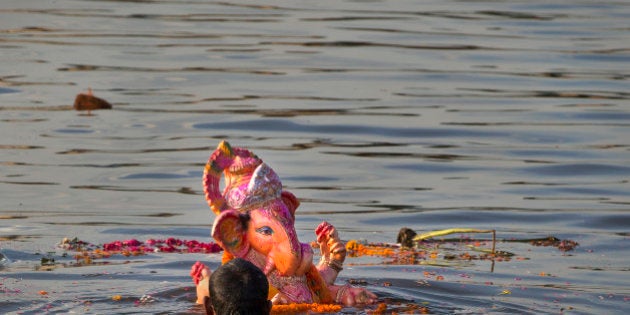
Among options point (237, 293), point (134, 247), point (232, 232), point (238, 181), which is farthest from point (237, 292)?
point (134, 247)

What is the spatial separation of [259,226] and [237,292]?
2.04 meters

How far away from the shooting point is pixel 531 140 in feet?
54.6

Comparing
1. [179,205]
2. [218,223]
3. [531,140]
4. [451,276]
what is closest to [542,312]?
[451,276]

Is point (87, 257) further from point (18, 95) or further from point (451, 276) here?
point (18, 95)

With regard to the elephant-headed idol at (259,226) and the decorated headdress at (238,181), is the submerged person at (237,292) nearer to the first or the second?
the elephant-headed idol at (259,226)

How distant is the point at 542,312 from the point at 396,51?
13.9m

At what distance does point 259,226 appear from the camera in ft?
27.2

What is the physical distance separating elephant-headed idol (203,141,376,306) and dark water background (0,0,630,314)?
0.59 meters

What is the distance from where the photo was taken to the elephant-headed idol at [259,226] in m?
8.27

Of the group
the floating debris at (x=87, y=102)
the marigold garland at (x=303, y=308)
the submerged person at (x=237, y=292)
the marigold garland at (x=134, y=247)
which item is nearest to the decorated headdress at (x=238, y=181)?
the marigold garland at (x=303, y=308)

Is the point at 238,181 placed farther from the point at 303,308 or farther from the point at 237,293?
the point at 237,293

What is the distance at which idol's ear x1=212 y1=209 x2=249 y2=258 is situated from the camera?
Answer: 819cm

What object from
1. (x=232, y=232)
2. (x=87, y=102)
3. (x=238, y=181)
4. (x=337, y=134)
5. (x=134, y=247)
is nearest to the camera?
(x=232, y=232)

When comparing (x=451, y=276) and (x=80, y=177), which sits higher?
(x=80, y=177)
